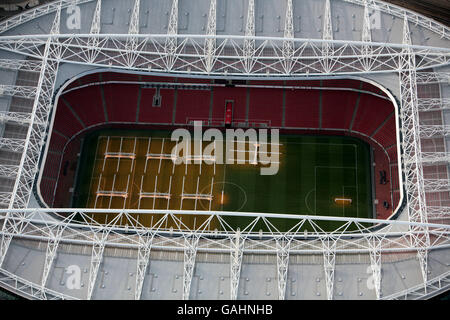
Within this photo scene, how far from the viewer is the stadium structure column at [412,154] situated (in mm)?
36469

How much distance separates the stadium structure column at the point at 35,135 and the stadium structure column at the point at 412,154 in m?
31.9

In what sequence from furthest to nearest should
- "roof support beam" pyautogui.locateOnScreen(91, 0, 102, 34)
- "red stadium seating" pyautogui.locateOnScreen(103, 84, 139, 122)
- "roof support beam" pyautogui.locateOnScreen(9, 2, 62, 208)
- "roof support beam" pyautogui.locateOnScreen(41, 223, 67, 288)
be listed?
"red stadium seating" pyautogui.locateOnScreen(103, 84, 139, 122) < "roof support beam" pyautogui.locateOnScreen(91, 0, 102, 34) < "roof support beam" pyautogui.locateOnScreen(9, 2, 62, 208) < "roof support beam" pyautogui.locateOnScreen(41, 223, 67, 288)

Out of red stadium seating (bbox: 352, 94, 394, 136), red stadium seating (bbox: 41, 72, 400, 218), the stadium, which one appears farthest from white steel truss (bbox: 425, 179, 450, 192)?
red stadium seating (bbox: 352, 94, 394, 136)

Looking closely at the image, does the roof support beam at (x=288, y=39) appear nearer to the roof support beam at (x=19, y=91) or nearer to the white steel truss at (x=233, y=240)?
the white steel truss at (x=233, y=240)

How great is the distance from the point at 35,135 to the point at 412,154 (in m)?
33.6

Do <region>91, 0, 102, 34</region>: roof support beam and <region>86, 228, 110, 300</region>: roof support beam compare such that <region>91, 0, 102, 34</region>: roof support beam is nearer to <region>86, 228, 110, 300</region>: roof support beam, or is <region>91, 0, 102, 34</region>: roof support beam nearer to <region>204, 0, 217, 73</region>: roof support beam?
<region>204, 0, 217, 73</region>: roof support beam

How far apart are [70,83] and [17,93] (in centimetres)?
479

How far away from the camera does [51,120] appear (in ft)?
135

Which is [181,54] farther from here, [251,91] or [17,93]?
[17,93]

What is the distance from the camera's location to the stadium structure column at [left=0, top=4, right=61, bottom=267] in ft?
122

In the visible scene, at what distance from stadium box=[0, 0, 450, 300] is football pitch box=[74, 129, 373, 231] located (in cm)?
15

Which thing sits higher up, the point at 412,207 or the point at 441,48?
the point at 441,48

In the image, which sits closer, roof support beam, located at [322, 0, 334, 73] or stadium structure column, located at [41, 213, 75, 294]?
stadium structure column, located at [41, 213, 75, 294]
